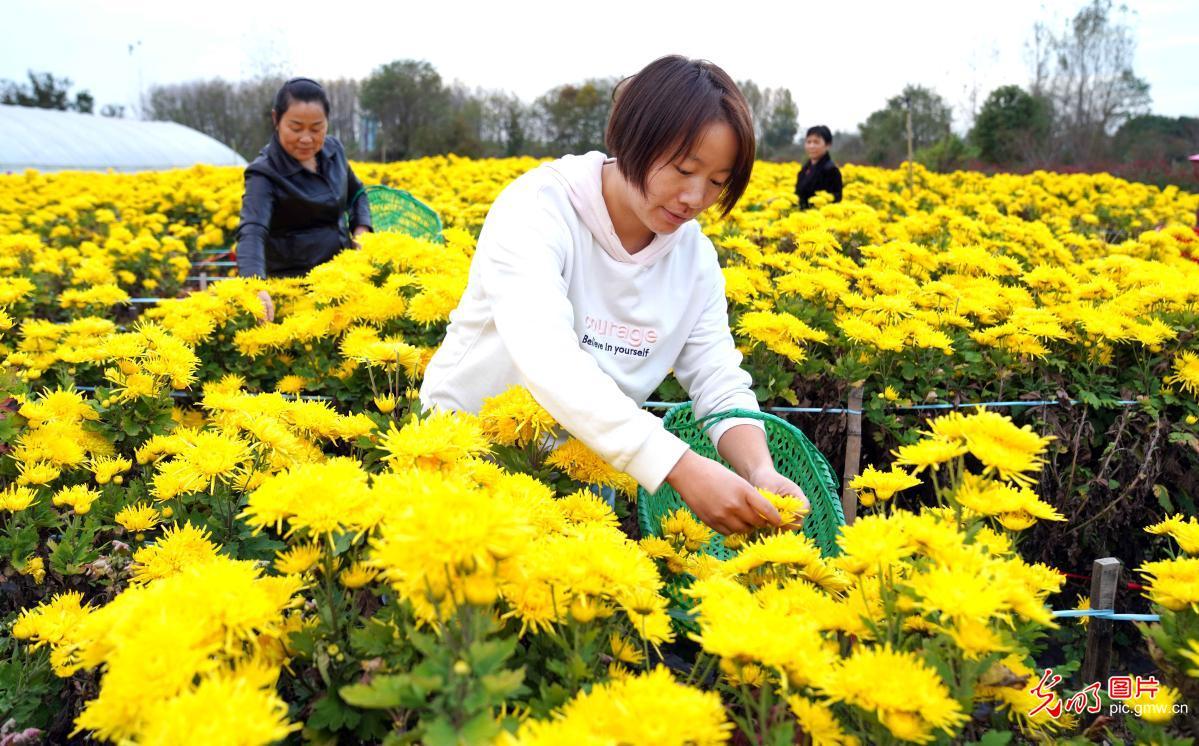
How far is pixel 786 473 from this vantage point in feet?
8.05

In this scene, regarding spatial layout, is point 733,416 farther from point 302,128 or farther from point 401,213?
point 401,213

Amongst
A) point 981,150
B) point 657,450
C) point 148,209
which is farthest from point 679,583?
point 981,150

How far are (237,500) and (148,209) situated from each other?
26.1 feet

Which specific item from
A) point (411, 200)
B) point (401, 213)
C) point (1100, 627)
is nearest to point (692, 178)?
point (1100, 627)

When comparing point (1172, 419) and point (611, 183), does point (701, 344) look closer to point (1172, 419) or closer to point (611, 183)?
point (611, 183)

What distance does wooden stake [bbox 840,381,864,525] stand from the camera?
280 cm

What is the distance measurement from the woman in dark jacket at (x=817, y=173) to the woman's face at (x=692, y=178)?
5.74 meters

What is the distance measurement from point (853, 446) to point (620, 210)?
1.24m

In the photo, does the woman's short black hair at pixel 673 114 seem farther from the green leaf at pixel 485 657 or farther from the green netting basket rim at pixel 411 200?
the green netting basket rim at pixel 411 200

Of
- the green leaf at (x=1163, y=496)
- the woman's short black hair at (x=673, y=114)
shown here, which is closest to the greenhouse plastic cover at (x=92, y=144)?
the woman's short black hair at (x=673, y=114)

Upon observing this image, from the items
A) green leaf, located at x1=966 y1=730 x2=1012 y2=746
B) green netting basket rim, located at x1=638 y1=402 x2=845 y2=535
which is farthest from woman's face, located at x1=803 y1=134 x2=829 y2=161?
green leaf, located at x1=966 y1=730 x2=1012 y2=746

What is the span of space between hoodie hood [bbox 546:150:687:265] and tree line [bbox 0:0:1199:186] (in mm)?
21094

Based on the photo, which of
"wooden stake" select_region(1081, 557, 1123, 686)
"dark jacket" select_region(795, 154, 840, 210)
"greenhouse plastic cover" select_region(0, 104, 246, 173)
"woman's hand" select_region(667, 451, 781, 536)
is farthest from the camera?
"greenhouse plastic cover" select_region(0, 104, 246, 173)

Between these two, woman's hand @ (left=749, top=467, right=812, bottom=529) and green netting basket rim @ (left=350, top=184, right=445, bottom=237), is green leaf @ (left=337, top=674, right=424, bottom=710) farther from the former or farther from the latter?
green netting basket rim @ (left=350, top=184, right=445, bottom=237)
